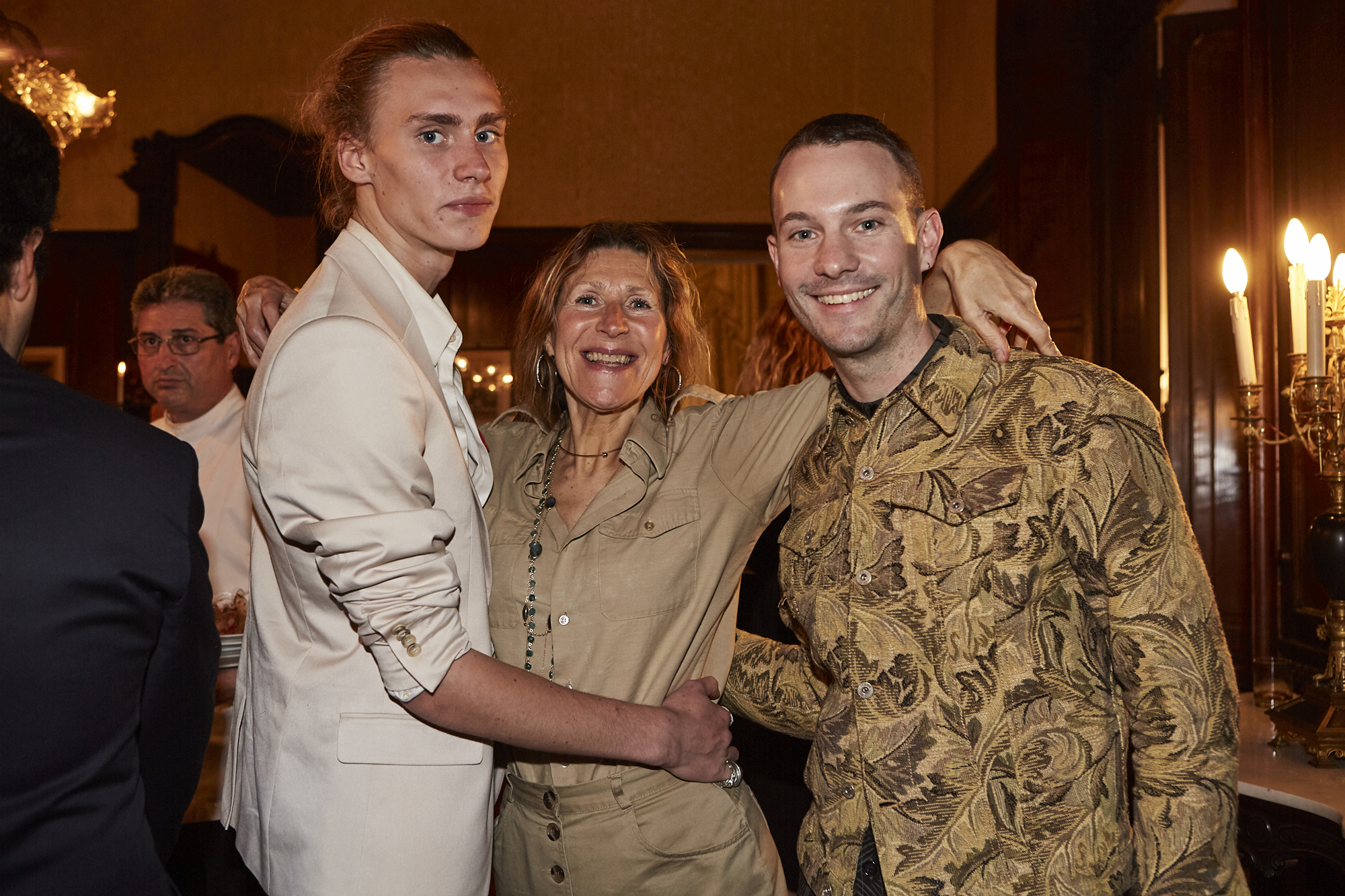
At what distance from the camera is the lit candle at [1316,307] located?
221cm

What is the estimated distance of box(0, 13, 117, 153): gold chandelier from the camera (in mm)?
→ 4812

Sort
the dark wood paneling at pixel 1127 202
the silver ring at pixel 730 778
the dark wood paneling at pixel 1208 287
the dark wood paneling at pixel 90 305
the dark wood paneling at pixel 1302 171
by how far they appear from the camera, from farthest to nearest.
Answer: the dark wood paneling at pixel 90 305, the dark wood paneling at pixel 1127 202, the dark wood paneling at pixel 1208 287, the dark wood paneling at pixel 1302 171, the silver ring at pixel 730 778

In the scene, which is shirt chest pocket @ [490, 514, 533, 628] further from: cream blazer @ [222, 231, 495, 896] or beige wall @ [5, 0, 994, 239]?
beige wall @ [5, 0, 994, 239]

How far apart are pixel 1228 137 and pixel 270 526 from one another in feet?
11.6

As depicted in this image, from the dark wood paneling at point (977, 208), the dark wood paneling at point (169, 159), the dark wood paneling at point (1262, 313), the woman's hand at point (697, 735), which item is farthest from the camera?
the dark wood paneling at point (169, 159)

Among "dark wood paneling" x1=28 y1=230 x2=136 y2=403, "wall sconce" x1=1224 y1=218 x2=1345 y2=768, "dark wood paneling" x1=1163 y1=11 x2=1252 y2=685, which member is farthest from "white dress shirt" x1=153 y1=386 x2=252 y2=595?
"dark wood paneling" x1=28 y1=230 x2=136 y2=403

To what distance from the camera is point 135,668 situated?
108 centimetres

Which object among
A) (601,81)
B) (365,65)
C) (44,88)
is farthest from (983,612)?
(601,81)

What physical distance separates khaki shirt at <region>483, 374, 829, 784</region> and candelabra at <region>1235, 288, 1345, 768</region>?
135 centimetres

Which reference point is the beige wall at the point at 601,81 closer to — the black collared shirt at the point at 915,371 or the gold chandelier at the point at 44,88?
the gold chandelier at the point at 44,88

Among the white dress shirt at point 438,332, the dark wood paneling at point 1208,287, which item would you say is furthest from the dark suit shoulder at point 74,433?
the dark wood paneling at point 1208,287

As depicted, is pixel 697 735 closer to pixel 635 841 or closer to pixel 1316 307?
pixel 635 841

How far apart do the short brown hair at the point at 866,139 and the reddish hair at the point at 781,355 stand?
66.7 inches

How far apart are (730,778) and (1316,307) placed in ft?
5.71
